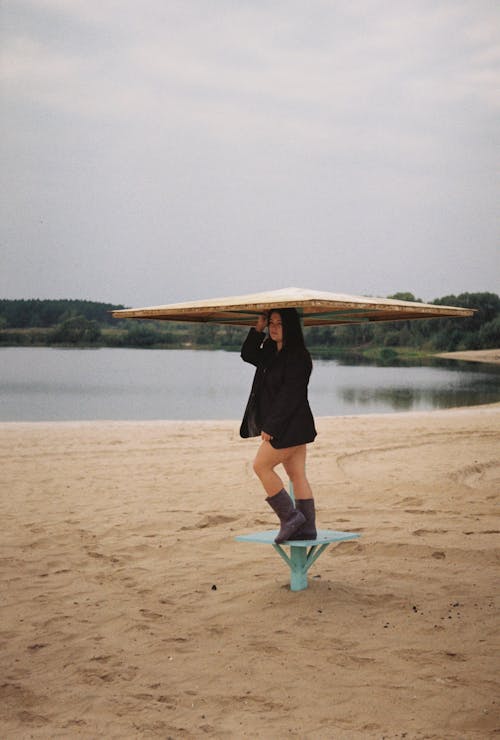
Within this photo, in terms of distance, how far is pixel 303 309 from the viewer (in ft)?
20.4

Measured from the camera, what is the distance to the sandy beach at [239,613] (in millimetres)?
4090

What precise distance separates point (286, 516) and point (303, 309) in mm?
1676

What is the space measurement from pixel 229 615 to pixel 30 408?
992 inches

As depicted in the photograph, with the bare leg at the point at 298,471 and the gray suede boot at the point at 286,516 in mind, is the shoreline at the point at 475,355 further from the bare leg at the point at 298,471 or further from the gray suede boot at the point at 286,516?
the gray suede boot at the point at 286,516

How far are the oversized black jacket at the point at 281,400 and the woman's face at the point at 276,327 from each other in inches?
4.5

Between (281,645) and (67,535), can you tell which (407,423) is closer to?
(67,535)

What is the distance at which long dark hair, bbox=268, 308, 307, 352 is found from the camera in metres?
5.72

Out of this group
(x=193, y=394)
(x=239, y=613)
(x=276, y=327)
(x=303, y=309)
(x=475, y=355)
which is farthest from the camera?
(x=475, y=355)

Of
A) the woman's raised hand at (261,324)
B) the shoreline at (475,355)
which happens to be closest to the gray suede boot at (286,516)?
the woman's raised hand at (261,324)

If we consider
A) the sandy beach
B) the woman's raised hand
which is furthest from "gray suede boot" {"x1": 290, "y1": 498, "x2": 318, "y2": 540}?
the woman's raised hand

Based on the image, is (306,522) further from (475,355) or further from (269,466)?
(475,355)

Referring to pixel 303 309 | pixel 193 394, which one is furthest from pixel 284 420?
pixel 193 394

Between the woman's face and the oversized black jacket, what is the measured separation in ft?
0.37

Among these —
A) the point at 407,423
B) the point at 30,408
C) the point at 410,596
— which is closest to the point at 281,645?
the point at 410,596
